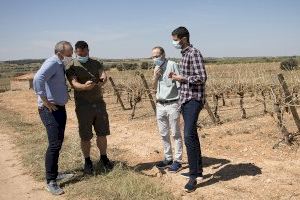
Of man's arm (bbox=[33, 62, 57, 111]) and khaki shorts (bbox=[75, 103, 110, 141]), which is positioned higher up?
man's arm (bbox=[33, 62, 57, 111])

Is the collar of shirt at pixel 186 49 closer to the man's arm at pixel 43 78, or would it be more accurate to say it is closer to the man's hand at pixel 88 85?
the man's hand at pixel 88 85

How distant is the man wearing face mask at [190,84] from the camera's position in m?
5.39

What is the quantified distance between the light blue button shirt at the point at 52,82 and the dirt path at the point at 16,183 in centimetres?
134

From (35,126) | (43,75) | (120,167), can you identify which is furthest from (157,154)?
(35,126)

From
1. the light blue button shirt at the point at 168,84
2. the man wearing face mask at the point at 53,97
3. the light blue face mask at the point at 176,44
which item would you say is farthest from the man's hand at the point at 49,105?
the light blue face mask at the point at 176,44

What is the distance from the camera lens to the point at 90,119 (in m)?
6.48

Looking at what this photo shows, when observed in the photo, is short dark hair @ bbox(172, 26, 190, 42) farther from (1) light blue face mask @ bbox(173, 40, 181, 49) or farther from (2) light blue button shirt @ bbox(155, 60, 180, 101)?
(2) light blue button shirt @ bbox(155, 60, 180, 101)

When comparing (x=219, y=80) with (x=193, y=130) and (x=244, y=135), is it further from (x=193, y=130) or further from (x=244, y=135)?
(x=193, y=130)

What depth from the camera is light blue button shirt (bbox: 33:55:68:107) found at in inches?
222

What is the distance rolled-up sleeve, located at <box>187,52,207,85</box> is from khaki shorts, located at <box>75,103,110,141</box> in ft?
5.86

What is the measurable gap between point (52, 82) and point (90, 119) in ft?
3.20

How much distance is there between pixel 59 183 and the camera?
6.38 meters

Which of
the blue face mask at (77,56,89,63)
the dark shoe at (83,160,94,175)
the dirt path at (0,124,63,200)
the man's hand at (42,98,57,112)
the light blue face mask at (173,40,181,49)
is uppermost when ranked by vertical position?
the light blue face mask at (173,40,181,49)

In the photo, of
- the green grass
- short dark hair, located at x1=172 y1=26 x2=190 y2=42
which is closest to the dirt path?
the green grass
